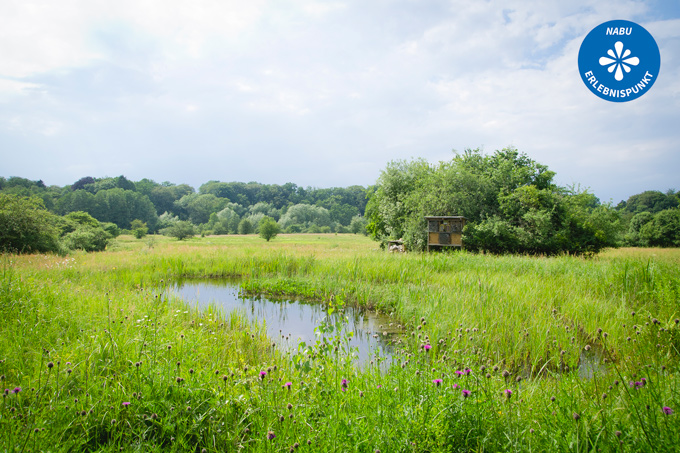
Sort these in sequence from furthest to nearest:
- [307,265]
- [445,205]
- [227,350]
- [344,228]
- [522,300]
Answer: [344,228] < [445,205] < [307,265] < [522,300] < [227,350]

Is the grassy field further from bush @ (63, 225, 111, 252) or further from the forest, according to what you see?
bush @ (63, 225, 111, 252)

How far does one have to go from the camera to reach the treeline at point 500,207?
1870cm

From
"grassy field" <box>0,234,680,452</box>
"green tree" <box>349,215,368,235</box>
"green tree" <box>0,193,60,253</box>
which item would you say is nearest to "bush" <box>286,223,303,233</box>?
"green tree" <box>349,215,368,235</box>

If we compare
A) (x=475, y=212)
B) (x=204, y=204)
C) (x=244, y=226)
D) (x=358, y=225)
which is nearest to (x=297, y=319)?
(x=475, y=212)

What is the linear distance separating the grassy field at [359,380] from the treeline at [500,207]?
11.1 metres

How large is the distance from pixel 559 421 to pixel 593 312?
5065 mm

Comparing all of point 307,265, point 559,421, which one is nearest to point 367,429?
point 559,421

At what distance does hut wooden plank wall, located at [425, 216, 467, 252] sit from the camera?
60.2ft

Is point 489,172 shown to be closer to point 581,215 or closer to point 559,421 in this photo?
point 581,215

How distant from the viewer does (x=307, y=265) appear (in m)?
14.5

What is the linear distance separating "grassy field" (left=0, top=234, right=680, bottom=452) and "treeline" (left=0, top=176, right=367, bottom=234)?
2873 centimetres

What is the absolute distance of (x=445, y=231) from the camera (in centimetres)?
1884

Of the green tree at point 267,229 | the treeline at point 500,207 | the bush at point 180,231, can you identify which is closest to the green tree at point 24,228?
the treeline at point 500,207

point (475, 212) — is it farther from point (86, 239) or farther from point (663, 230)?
point (663, 230)
